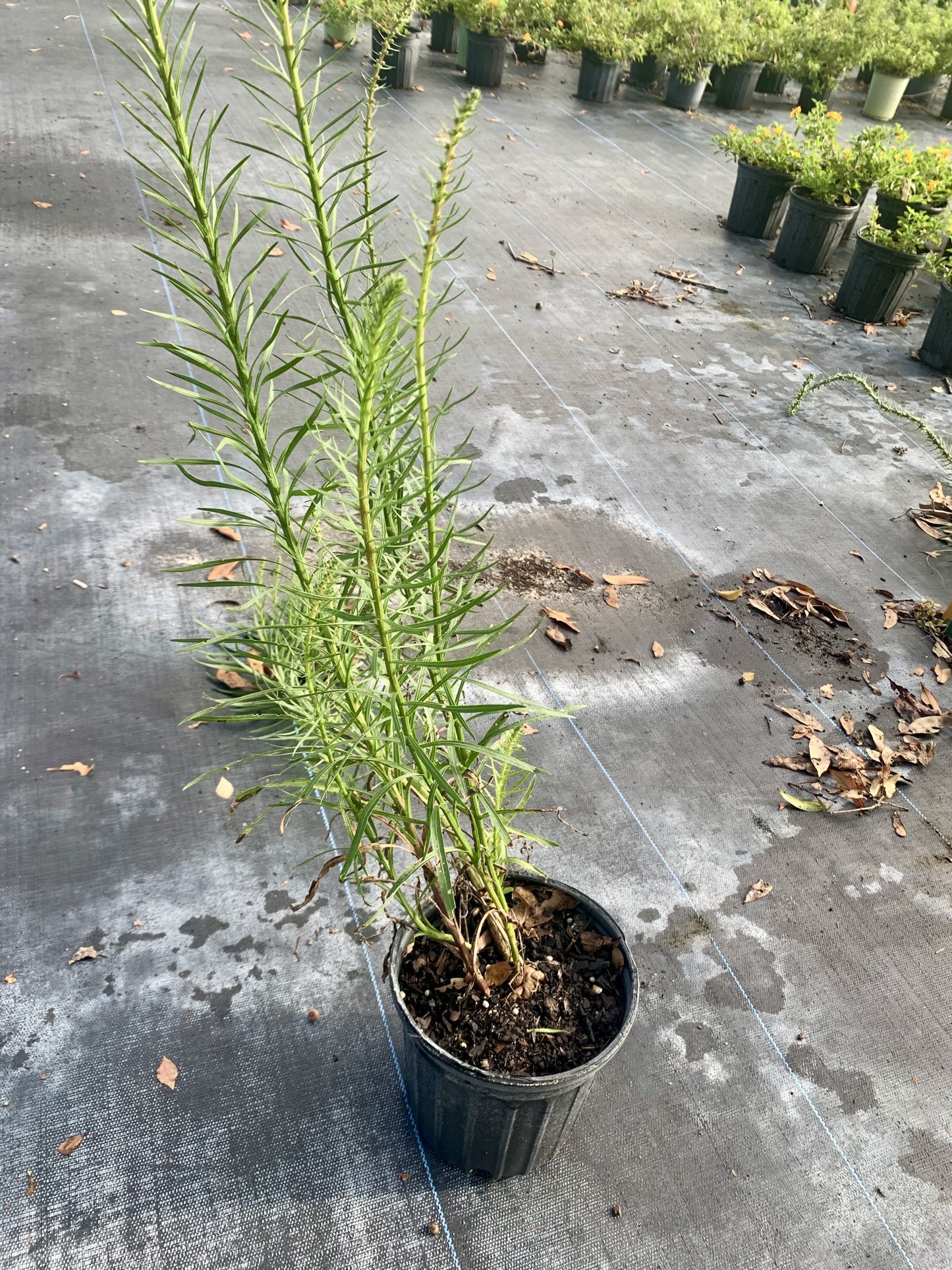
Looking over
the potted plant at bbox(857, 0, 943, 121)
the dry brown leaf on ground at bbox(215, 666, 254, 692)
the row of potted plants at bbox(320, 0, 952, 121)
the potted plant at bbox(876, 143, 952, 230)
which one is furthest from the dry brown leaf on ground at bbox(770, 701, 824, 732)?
the potted plant at bbox(857, 0, 943, 121)

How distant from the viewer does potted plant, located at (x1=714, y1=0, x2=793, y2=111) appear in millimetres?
8984

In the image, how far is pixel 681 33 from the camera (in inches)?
346

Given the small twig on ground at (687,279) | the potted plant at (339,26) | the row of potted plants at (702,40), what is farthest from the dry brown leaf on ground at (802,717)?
the row of potted plants at (702,40)

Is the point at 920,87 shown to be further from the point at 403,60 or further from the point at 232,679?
the point at 232,679

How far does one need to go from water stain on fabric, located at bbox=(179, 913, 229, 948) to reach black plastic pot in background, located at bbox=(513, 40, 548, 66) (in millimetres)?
9972

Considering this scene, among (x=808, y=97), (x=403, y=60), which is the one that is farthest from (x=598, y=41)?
(x=808, y=97)

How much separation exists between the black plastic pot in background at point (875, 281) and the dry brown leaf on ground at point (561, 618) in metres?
3.91

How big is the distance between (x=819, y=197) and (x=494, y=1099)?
629cm

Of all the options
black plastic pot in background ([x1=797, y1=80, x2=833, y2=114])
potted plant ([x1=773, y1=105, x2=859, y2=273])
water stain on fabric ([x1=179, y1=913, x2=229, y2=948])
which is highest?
black plastic pot in background ([x1=797, y1=80, x2=833, y2=114])

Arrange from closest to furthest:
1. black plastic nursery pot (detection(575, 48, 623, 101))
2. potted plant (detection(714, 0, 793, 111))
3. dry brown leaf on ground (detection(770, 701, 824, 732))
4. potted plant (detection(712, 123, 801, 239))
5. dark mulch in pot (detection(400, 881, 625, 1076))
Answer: dark mulch in pot (detection(400, 881, 625, 1076)), dry brown leaf on ground (detection(770, 701, 824, 732)), potted plant (detection(712, 123, 801, 239)), black plastic nursery pot (detection(575, 48, 623, 101)), potted plant (detection(714, 0, 793, 111))

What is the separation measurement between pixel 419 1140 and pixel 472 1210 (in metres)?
0.17

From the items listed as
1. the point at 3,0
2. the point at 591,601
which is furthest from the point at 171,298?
the point at 3,0

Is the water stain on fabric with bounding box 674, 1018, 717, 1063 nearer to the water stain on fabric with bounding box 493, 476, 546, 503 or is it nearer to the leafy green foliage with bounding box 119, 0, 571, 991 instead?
the leafy green foliage with bounding box 119, 0, 571, 991

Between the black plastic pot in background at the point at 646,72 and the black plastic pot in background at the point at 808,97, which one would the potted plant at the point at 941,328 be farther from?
the black plastic pot in background at the point at 808,97
